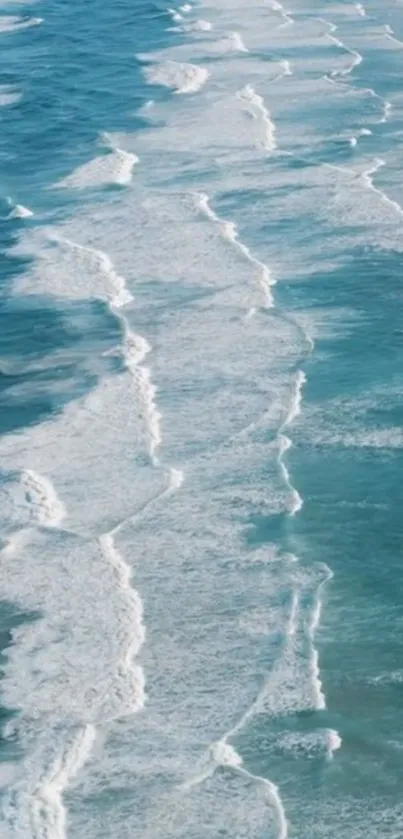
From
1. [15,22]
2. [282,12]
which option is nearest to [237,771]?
[15,22]

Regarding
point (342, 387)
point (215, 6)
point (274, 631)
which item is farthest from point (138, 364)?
point (215, 6)

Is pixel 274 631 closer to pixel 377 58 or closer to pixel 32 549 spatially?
pixel 32 549

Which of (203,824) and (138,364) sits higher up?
(138,364)

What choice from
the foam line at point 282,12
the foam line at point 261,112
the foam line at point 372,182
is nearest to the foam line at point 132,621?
the foam line at point 372,182

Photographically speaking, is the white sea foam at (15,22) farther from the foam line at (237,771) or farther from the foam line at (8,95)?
the foam line at (237,771)

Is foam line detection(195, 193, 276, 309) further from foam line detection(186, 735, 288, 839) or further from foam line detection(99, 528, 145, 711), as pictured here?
foam line detection(186, 735, 288, 839)

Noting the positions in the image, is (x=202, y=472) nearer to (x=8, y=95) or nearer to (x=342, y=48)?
(x=8, y=95)
